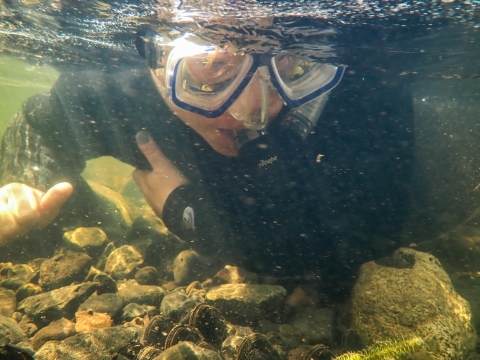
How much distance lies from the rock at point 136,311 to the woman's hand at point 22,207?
241 cm

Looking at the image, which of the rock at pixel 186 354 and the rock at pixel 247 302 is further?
the rock at pixel 247 302

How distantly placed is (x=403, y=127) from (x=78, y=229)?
24.1 feet

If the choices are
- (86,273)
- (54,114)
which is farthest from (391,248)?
(54,114)

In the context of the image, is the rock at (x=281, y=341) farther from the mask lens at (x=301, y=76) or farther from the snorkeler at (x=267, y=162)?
the mask lens at (x=301, y=76)

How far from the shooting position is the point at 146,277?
4.82m

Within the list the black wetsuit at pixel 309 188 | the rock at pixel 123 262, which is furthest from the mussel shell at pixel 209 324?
the rock at pixel 123 262

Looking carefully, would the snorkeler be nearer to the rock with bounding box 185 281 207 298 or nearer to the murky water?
the murky water

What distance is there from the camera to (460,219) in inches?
215

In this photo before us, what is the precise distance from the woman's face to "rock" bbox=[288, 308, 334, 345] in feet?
8.65

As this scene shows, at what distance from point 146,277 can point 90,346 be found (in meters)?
2.52

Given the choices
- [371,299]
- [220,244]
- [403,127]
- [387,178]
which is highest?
[403,127]

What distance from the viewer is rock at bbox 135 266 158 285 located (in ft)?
15.8

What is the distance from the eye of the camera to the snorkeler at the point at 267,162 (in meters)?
4.00

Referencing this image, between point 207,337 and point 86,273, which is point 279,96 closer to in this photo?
point 207,337
